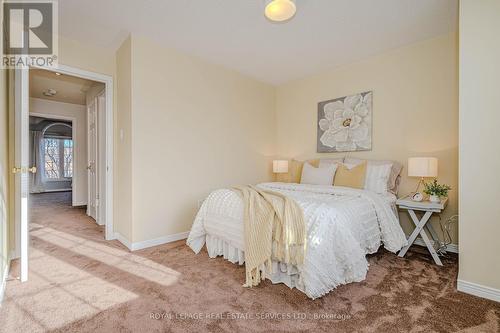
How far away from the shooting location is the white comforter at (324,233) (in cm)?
176

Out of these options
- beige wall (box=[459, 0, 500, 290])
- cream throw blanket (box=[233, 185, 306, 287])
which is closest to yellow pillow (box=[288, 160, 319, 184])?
cream throw blanket (box=[233, 185, 306, 287])

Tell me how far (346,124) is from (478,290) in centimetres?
241

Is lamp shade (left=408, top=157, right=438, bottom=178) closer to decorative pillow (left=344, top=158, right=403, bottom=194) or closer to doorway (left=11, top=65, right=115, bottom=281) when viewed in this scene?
decorative pillow (left=344, top=158, right=403, bottom=194)

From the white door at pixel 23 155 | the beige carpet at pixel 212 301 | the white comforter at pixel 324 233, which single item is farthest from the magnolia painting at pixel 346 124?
the white door at pixel 23 155

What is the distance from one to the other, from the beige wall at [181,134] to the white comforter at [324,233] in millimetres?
701

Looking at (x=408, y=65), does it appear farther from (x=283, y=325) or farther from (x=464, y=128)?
(x=283, y=325)

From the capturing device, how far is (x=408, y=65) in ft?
10.2

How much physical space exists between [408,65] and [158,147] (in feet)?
10.9

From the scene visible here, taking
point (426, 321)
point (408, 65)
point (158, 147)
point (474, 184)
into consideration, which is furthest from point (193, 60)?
point (426, 321)

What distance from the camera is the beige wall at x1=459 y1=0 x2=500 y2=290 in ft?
5.85

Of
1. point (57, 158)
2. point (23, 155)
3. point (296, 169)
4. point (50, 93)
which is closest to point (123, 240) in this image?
point (23, 155)

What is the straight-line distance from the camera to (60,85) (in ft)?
14.9

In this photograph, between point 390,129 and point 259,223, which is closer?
point 259,223

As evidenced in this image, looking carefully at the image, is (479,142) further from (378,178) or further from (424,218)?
(378,178)
